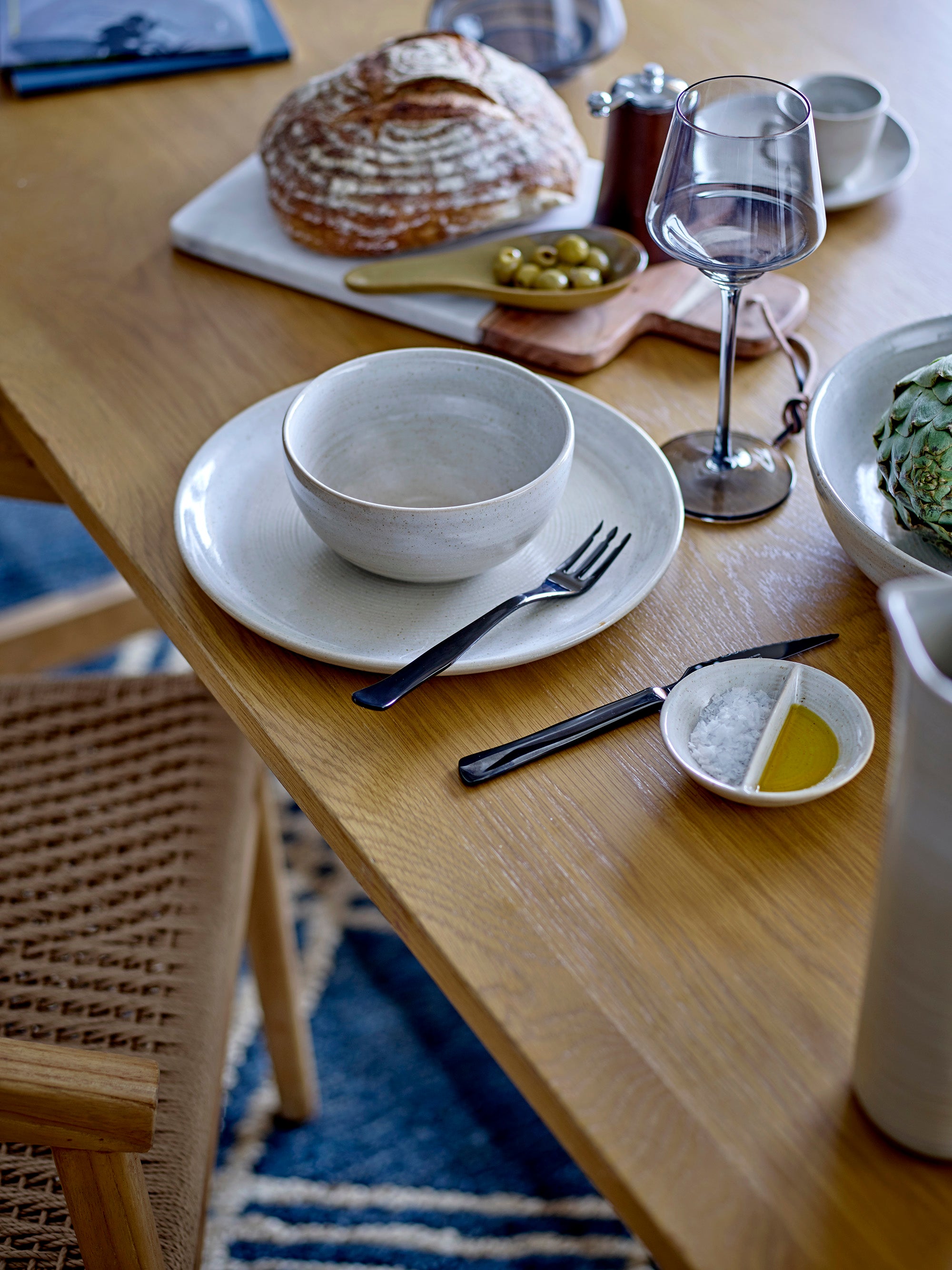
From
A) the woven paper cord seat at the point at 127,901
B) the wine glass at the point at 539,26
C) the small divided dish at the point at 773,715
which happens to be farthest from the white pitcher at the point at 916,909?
the wine glass at the point at 539,26

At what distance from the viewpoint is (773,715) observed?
0.60 m

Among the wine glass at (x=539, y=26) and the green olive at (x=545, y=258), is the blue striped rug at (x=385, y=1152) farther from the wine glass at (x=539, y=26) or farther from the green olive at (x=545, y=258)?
the wine glass at (x=539, y=26)

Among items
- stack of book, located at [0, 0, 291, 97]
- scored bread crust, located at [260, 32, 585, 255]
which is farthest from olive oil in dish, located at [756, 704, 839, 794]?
stack of book, located at [0, 0, 291, 97]

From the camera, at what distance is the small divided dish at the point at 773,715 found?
0.58m

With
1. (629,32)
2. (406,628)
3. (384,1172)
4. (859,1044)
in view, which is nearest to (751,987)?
(859,1044)

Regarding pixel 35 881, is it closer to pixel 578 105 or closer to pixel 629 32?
pixel 578 105

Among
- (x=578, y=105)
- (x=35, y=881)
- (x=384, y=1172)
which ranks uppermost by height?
(x=578, y=105)

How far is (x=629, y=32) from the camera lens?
1357mm

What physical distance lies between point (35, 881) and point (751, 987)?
60 centimetres

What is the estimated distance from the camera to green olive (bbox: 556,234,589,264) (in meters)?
0.93

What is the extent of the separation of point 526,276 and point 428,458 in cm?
25

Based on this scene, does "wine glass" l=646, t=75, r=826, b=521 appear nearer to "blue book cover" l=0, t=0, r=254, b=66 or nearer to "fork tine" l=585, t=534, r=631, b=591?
"fork tine" l=585, t=534, r=631, b=591

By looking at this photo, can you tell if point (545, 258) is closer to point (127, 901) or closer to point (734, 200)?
point (734, 200)

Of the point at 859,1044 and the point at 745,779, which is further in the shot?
the point at 745,779
